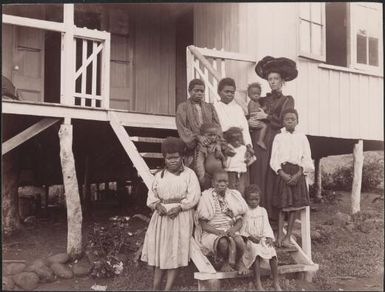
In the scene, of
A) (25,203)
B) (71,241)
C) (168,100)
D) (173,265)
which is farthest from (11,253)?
(168,100)

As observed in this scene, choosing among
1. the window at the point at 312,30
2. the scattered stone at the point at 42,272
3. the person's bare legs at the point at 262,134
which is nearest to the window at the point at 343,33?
the window at the point at 312,30

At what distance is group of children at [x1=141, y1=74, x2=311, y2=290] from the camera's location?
5422mm

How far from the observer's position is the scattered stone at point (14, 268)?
5918mm

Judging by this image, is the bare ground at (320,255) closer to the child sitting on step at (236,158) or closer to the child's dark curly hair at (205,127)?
the child sitting on step at (236,158)

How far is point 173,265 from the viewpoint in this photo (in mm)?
5348

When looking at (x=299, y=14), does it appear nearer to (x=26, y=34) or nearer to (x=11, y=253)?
(x=26, y=34)

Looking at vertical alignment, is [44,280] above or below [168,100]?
below

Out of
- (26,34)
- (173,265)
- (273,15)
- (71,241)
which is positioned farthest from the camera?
(26,34)

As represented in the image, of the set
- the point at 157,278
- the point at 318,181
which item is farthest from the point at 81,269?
the point at 318,181

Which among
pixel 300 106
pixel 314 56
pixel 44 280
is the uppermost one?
pixel 314 56

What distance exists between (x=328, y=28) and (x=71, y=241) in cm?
647

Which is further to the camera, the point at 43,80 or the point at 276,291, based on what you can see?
the point at 43,80

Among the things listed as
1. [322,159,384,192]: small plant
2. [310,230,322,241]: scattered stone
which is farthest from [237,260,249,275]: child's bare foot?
[322,159,384,192]: small plant

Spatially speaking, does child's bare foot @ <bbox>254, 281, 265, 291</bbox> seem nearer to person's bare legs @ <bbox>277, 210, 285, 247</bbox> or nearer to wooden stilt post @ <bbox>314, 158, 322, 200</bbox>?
person's bare legs @ <bbox>277, 210, 285, 247</bbox>
